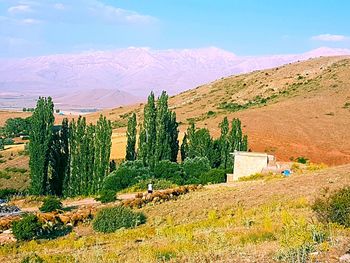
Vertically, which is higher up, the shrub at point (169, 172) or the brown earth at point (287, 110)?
the brown earth at point (287, 110)

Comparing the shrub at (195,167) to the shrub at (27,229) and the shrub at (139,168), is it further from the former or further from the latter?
the shrub at (27,229)

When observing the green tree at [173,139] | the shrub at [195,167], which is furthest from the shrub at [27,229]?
the green tree at [173,139]

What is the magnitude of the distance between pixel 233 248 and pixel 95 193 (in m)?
31.0

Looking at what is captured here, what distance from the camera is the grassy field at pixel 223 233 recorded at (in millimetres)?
14660

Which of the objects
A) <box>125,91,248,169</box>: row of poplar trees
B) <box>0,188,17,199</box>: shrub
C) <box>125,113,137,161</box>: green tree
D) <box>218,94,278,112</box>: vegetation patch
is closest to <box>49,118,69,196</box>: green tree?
<box>0,188,17,199</box>: shrub

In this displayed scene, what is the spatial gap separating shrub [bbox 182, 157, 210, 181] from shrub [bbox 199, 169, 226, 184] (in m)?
2.02

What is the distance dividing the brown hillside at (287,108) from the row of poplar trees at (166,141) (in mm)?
12588

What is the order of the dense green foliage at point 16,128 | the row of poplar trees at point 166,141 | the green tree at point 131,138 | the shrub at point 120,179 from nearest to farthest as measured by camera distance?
the shrub at point 120,179, the row of poplar trees at point 166,141, the green tree at point 131,138, the dense green foliage at point 16,128

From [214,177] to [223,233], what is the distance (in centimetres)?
2562

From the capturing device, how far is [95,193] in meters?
45.4

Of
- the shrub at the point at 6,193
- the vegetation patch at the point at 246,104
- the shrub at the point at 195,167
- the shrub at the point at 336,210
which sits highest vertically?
the vegetation patch at the point at 246,104

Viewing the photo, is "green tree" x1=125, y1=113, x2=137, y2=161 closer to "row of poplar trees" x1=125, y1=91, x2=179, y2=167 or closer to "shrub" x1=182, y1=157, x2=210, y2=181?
"row of poplar trees" x1=125, y1=91, x2=179, y2=167

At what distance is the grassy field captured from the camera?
14.7 m

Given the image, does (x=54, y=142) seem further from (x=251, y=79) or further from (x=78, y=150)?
(x=251, y=79)
